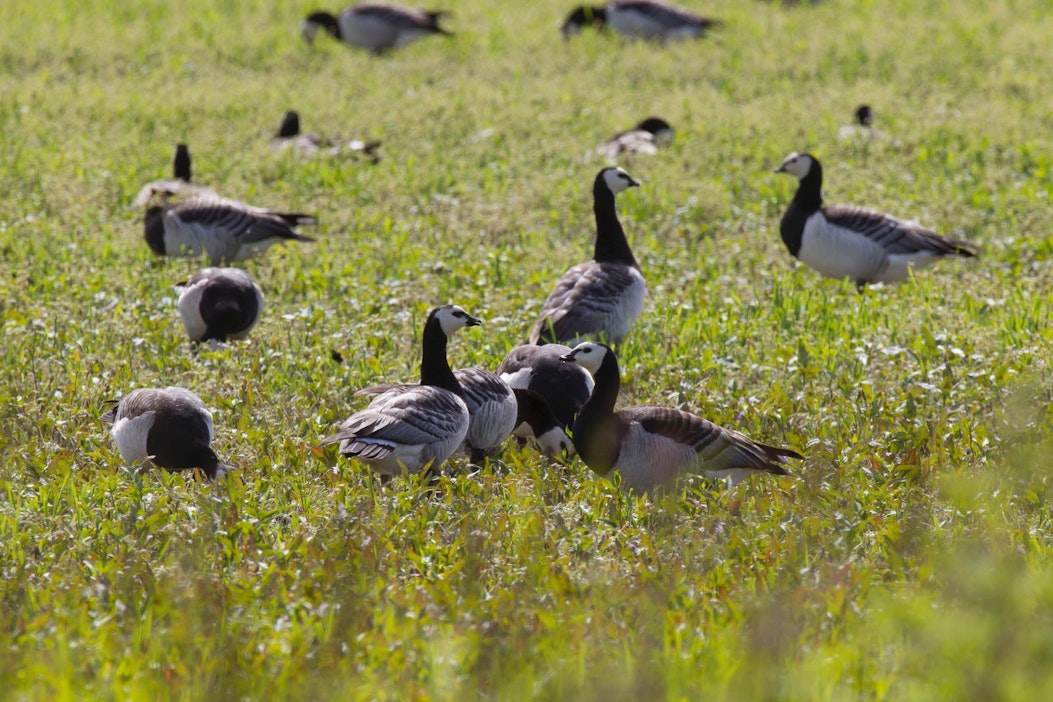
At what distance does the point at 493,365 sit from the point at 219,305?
7.16ft

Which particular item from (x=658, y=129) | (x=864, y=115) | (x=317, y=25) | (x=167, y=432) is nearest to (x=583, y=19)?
(x=317, y=25)

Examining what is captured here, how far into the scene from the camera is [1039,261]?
12430mm

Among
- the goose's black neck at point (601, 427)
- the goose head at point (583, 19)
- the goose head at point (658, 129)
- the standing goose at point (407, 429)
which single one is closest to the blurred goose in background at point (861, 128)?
the goose head at point (658, 129)

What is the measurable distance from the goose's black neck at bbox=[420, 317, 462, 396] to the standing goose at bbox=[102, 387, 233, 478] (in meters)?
1.37

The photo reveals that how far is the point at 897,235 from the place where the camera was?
38.3 ft

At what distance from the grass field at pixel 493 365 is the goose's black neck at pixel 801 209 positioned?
1.18ft

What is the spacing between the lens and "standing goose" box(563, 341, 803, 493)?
7.09m

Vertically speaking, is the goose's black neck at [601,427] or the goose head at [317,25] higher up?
the goose's black neck at [601,427]

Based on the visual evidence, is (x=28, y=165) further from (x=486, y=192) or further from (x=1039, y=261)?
(x=1039, y=261)

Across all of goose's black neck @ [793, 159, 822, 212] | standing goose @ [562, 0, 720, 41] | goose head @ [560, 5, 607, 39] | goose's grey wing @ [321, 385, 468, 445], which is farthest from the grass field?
goose head @ [560, 5, 607, 39]

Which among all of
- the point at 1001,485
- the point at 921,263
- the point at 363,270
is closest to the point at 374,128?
the point at 363,270

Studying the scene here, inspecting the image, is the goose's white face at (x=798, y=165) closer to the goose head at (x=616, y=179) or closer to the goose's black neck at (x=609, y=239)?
the goose head at (x=616, y=179)

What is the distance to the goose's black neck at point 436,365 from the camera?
771 cm

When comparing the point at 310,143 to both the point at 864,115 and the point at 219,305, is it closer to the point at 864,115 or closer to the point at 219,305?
the point at 219,305
